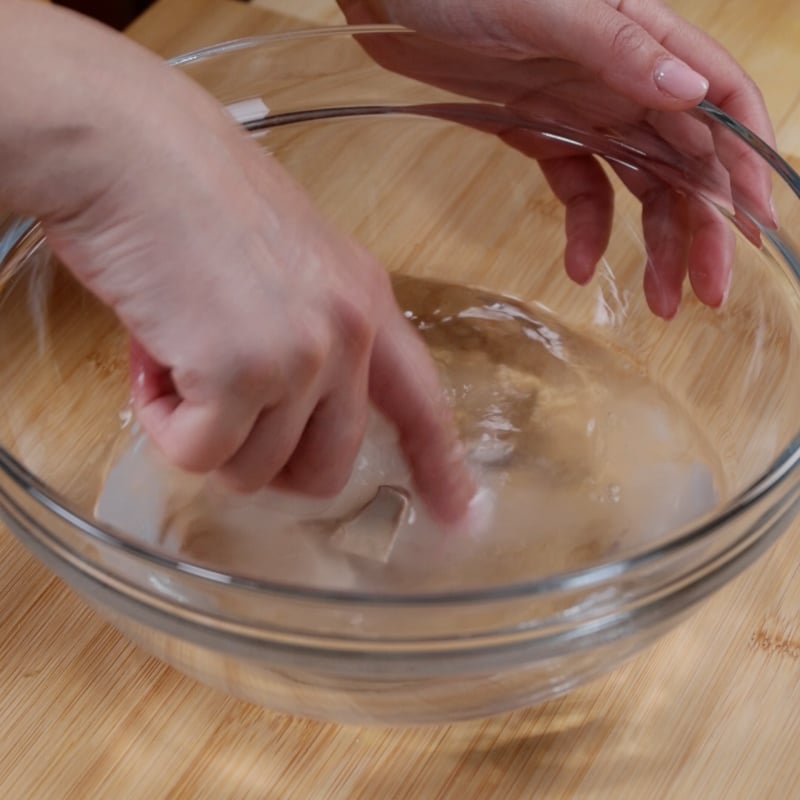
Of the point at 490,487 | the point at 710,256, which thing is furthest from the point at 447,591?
the point at 710,256

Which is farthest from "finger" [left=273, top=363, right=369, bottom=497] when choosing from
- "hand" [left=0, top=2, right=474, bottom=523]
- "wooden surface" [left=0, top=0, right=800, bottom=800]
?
"wooden surface" [left=0, top=0, right=800, bottom=800]

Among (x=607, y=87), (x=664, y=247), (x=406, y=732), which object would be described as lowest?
(x=406, y=732)

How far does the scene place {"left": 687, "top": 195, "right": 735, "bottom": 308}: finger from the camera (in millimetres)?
805

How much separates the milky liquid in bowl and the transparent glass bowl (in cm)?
2

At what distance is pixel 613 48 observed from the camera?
29.5 inches

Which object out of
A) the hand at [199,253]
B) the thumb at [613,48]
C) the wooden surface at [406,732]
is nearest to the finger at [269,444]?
the hand at [199,253]

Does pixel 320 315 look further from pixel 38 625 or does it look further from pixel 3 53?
pixel 38 625

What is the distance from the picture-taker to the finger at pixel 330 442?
581 mm

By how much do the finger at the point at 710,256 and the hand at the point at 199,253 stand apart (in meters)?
0.32

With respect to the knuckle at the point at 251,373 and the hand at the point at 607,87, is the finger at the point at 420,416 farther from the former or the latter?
the hand at the point at 607,87

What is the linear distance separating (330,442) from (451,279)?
0.35 meters

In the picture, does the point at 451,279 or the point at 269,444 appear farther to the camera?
A: the point at 451,279

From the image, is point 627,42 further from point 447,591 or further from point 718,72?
point 447,591

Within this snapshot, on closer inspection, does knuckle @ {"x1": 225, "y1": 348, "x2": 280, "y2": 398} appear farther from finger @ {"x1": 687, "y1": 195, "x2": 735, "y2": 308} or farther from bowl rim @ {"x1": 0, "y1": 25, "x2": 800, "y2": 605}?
finger @ {"x1": 687, "y1": 195, "x2": 735, "y2": 308}
